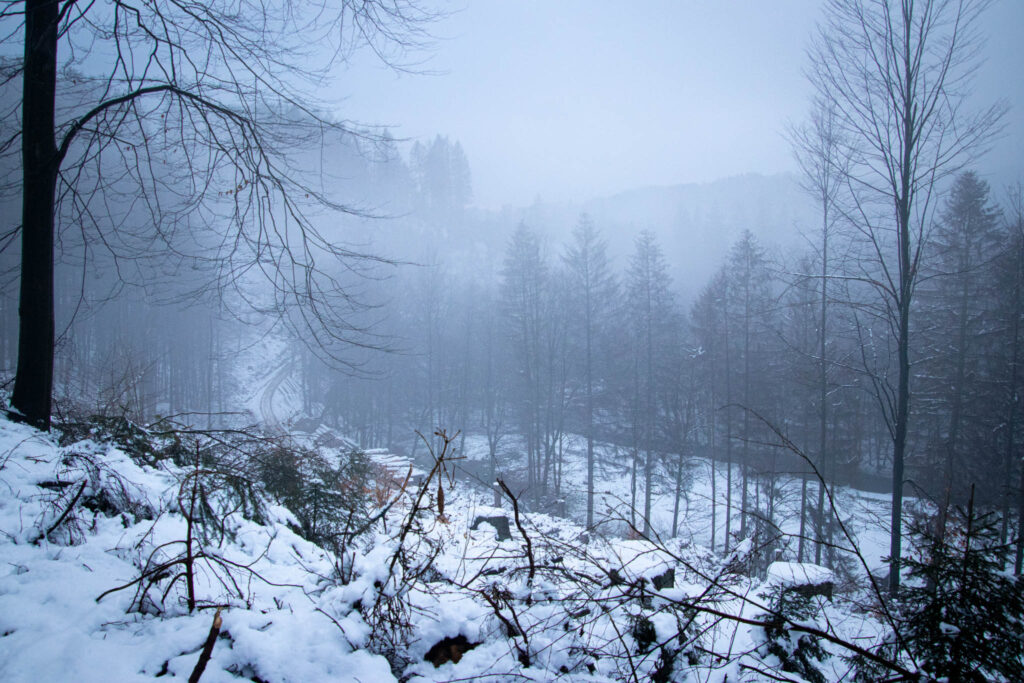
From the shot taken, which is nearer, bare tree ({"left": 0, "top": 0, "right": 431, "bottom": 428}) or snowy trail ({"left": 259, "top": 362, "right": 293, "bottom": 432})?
bare tree ({"left": 0, "top": 0, "right": 431, "bottom": 428})

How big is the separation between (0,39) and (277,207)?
2.39 m

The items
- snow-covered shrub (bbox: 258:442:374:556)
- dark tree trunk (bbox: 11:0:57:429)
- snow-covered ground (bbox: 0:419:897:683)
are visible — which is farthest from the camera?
dark tree trunk (bbox: 11:0:57:429)

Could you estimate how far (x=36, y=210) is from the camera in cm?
362

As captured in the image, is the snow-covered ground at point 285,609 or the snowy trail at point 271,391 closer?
the snow-covered ground at point 285,609

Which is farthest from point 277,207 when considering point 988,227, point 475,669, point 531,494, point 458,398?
point 458,398

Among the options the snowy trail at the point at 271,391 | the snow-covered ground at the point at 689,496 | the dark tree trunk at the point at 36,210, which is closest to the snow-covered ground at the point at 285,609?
the dark tree trunk at the point at 36,210

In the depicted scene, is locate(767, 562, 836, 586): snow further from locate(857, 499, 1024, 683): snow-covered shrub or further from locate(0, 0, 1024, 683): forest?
locate(857, 499, 1024, 683): snow-covered shrub

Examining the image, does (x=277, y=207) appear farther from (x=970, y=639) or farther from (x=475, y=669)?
(x=970, y=639)

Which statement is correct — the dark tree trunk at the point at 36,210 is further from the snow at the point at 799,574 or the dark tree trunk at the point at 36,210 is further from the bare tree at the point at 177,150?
the snow at the point at 799,574

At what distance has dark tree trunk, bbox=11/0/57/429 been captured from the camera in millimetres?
3594

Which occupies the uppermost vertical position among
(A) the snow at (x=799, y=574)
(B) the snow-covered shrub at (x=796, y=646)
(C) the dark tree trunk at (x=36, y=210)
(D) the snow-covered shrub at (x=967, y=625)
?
(C) the dark tree trunk at (x=36, y=210)

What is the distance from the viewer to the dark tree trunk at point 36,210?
359 centimetres

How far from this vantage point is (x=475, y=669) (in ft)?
5.00

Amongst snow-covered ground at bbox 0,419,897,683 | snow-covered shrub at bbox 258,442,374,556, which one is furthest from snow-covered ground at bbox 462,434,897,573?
snow-covered ground at bbox 0,419,897,683
